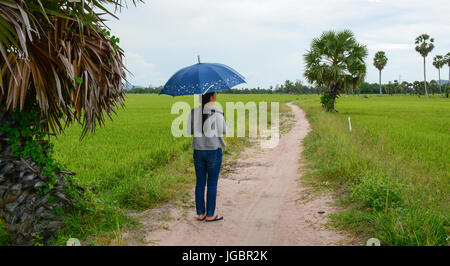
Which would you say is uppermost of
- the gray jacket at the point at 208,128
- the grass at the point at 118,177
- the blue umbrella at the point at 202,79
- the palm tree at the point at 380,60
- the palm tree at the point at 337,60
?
the palm tree at the point at 380,60

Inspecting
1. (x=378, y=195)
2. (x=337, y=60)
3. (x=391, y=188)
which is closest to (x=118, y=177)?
(x=378, y=195)

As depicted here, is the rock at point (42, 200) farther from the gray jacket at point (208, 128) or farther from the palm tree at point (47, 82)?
the gray jacket at point (208, 128)

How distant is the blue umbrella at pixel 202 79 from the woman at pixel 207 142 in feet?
0.68

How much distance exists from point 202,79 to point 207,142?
86 centimetres

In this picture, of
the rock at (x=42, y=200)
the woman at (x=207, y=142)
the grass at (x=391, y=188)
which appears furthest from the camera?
the woman at (x=207, y=142)

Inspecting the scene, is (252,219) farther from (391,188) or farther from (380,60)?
(380,60)

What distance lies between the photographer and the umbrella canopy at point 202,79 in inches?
162

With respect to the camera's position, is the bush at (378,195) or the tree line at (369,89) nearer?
the bush at (378,195)

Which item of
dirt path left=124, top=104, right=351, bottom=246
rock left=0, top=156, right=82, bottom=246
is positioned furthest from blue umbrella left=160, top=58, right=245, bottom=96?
rock left=0, top=156, right=82, bottom=246

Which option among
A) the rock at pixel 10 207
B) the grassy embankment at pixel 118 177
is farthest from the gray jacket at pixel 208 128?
the rock at pixel 10 207

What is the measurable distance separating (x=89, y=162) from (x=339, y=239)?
6139 millimetres

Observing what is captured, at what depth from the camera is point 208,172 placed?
4.55m

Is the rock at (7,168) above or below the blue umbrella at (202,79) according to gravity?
below

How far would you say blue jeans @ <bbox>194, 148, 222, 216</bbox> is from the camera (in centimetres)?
444
